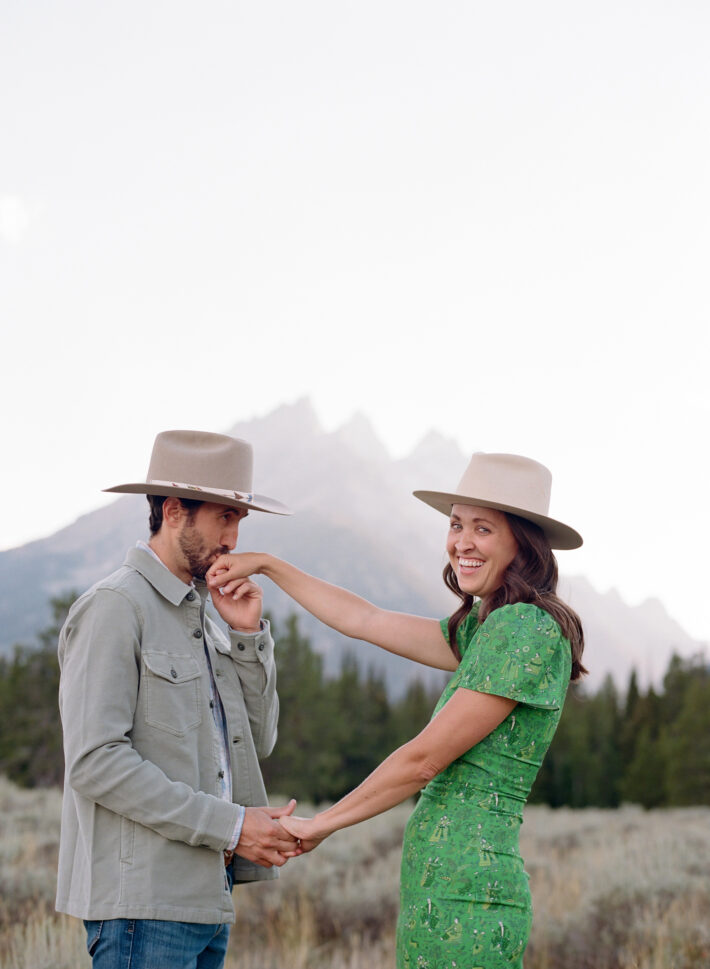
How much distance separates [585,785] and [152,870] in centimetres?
5360

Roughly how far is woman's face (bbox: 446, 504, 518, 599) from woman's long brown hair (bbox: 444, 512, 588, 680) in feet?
0.10

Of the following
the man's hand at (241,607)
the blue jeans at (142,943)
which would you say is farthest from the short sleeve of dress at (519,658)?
the blue jeans at (142,943)

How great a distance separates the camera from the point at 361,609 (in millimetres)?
4262

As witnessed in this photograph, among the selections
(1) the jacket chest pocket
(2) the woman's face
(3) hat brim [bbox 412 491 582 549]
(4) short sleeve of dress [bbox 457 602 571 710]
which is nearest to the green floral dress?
(4) short sleeve of dress [bbox 457 602 571 710]

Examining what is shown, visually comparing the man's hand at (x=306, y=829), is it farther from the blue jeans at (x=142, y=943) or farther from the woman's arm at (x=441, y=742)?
the blue jeans at (x=142, y=943)

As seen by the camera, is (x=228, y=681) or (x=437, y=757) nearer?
(x=437, y=757)

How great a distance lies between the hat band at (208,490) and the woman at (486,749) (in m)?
0.77

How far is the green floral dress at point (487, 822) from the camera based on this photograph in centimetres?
310

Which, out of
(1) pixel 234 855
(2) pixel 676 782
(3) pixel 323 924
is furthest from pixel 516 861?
(2) pixel 676 782

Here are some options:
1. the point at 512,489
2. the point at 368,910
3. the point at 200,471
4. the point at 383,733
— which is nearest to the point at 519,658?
the point at 512,489

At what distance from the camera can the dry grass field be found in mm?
6250

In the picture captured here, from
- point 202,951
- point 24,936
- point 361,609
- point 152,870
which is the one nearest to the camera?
point 152,870

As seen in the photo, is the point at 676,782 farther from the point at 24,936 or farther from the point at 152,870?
the point at 152,870

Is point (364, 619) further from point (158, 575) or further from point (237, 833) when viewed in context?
point (237, 833)
